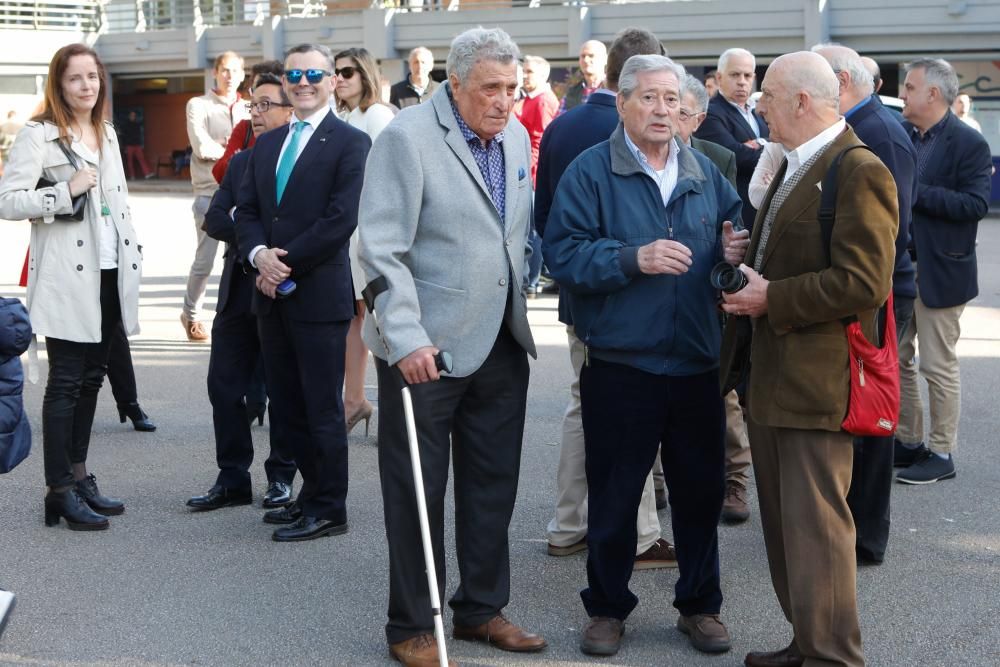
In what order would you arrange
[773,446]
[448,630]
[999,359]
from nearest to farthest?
[773,446] < [448,630] < [999,359]

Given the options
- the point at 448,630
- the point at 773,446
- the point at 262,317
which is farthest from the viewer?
the point at 262,317

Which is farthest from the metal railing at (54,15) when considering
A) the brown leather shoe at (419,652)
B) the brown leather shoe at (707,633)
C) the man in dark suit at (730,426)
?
the brown leather shoe at (707,633)

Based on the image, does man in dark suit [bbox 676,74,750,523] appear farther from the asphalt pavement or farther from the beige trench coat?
the beige trench coat

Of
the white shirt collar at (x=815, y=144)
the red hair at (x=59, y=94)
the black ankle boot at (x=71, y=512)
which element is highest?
the red hair at (x=59, y=94)

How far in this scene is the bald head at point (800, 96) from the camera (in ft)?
13.1

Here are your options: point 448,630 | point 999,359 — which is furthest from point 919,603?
point 999,359

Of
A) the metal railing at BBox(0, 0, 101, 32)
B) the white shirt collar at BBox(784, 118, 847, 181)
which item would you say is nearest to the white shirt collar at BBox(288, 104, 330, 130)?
the white shirt collar at BBox(784, 118, 847, 181)

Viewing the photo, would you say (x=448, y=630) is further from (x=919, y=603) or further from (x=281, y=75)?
(x=281, y=75)

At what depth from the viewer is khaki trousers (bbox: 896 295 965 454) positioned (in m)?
6.77

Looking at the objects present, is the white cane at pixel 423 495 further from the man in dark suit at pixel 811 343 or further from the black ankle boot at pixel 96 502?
the black ankle boot at pixel 96 502

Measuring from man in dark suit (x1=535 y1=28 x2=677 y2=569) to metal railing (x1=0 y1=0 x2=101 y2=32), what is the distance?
3804cm

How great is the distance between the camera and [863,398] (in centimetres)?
397

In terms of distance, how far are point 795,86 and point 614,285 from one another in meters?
0.85

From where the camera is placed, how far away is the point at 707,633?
4504 millimetres
